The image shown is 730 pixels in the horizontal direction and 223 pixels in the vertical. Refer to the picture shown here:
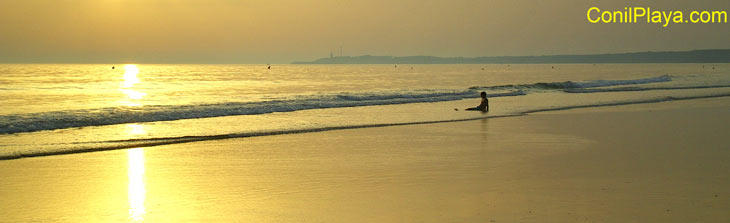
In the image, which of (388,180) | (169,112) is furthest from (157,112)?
(388,180)

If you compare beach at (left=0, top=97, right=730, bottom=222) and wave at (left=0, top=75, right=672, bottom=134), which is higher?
wave at (left=0, top=75, right=672, bottom=134)

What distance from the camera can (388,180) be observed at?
31.3 ft

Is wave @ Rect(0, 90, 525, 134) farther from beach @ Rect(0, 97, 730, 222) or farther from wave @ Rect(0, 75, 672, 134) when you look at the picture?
beach @ Rect(0, 97, 730, 222)

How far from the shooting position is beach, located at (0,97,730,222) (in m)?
7.50

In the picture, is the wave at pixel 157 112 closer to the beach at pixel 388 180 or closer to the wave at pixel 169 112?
the wave at pixel 169 112

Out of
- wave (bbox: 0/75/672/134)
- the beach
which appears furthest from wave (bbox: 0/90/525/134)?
the beach

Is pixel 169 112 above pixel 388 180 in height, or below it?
above

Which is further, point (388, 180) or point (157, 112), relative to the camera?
point (157, 112)

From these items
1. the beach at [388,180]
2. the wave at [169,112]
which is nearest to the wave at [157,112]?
the wave at [169,112]

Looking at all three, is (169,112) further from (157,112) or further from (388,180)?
(388,180)

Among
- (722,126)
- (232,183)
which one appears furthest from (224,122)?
(722,126)

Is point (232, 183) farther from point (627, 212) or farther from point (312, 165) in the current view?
point (627, 212)

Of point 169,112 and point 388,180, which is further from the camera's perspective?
point 169,112

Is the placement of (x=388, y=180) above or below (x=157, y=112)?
below
